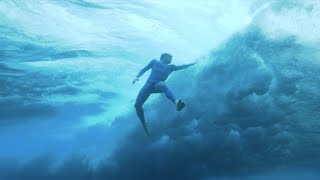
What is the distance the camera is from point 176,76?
21125 millimetres

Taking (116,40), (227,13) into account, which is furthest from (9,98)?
(227,13)

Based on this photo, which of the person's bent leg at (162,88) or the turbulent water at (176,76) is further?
the turbulent water at (176,76)

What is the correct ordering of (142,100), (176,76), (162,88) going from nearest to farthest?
(162,88) < (142,100) < (176,76)

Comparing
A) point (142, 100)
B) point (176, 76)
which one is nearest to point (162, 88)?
point (142, 100)

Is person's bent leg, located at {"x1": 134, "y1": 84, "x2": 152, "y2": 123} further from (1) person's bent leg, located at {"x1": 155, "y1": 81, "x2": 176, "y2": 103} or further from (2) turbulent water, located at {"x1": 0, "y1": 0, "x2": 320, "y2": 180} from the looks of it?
(2) turbulent water, located at {"x1": 0, "y1": 0, "x2": 320, "y2": 180}

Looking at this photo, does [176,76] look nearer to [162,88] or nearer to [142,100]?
[142,100]

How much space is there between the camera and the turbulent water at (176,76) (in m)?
14.2

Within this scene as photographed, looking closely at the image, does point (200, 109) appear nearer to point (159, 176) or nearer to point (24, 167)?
point (159, 176)

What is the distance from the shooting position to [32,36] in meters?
16.2

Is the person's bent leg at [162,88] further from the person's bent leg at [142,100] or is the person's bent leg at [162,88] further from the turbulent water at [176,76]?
the turbulent water at [176,76]

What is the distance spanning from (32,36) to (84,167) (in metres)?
18.4

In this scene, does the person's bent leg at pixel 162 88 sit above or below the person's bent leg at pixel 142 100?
above

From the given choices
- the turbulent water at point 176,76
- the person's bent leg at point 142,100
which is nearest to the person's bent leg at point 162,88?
the person's bent leg at point 142,100

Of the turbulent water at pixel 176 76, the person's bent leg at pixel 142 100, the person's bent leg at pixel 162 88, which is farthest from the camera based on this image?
the turbulent water at pixel 176 76
